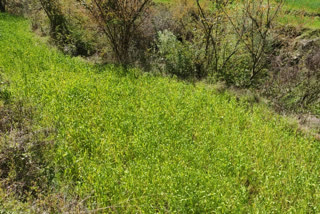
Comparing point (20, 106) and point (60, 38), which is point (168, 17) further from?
point (20, 106)

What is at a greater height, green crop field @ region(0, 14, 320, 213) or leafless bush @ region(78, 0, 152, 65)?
leafless bush @ region(78, 0, 152, 65)

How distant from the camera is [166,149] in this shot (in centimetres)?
437

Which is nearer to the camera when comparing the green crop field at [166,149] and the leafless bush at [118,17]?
the green crop field at [166,149]

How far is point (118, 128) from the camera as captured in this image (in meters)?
4.97

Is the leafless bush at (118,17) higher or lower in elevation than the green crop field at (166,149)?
Result: higher

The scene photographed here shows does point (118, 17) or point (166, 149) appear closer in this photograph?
point (166, 149)

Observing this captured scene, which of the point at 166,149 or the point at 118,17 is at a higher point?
the point at 118,17

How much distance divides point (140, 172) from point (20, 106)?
11.3 feet

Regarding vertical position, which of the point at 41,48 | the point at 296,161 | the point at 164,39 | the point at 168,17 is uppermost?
the point at 168,17

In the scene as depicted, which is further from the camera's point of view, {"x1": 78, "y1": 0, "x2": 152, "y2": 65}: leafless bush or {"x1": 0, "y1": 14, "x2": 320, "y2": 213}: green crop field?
{"x1": 78, "y1": 0, "x2": 152, "y2": 65}: leafless bush

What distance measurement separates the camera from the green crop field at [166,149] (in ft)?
11.4

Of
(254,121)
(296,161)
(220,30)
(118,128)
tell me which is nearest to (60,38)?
(220,30)

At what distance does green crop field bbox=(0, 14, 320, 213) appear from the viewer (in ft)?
11.4

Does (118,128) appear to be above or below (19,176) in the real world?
above
